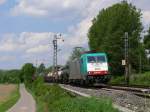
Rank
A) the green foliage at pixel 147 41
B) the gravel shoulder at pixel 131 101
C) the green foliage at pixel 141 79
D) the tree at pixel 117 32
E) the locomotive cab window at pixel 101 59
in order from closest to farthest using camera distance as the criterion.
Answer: the gravel shoulder at pixel 131 101
the locomotive cab window at pixel 101 59
the green foliage at pixel 141 79
the tree at pixel 117 32
the green foliage at pixel 147 41

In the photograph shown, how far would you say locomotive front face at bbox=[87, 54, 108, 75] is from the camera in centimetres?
4666

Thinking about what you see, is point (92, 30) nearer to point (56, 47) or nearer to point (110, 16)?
point (110, 16)

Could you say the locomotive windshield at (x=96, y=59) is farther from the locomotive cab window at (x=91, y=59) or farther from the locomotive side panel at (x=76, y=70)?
the locomotive side panel at (x=76, y=70)

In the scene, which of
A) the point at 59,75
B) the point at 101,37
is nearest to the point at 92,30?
the point at 101,37

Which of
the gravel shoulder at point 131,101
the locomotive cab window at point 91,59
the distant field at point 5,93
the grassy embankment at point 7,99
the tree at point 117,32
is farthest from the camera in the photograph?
the tree at point 117,32

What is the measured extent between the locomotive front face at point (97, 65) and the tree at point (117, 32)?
39.8 metres

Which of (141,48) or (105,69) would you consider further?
(141,48)

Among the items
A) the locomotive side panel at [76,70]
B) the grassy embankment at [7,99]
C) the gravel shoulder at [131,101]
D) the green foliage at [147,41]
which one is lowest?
the grassy embankment at [7,99]

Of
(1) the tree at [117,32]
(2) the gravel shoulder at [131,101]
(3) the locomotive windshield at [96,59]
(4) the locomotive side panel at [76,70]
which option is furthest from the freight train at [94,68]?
(1) the tree at [117,32]

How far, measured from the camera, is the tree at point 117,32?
90875mm

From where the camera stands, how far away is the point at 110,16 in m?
99.6

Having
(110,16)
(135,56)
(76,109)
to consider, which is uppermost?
(110,16)

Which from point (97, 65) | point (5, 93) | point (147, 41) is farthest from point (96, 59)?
point (147, 41)

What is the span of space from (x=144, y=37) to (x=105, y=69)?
5445cm
